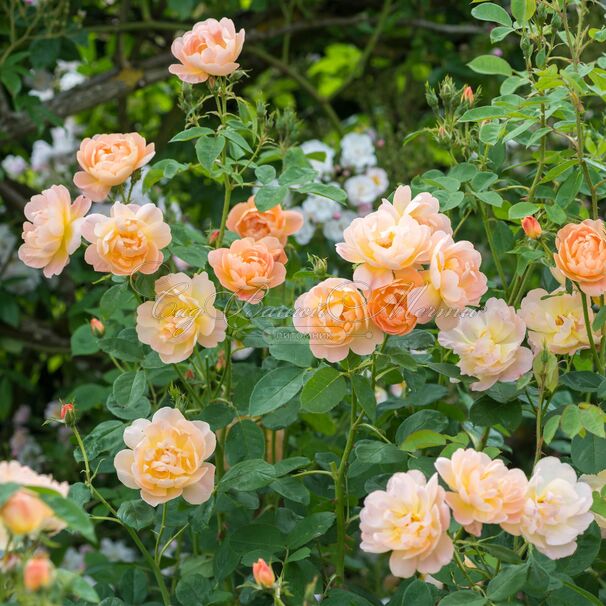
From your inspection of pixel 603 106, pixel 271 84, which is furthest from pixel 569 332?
pixel 271 84

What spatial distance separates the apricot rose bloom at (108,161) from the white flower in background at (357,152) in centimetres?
85

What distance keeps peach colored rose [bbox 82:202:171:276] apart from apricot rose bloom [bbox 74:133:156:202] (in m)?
0.07

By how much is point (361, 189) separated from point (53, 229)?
0.89 m

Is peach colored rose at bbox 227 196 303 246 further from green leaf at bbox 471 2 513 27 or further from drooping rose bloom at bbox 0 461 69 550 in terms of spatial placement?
drooping rose bloom at bbox 0 461 69 550

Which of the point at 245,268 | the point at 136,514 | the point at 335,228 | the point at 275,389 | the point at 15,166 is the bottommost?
the point at 15,166

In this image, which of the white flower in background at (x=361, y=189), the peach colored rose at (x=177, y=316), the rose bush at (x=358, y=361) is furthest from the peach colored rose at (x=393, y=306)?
the white flower in background at (x=361, y=189)

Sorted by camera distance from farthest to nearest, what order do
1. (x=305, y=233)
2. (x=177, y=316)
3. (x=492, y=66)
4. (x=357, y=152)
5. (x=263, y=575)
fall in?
(x=357, y=152)
(x=305, y=233)
(x=492, y=66)
(x=177, y=316)
(x=263, y=575)

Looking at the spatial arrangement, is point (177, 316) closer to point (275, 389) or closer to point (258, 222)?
point (275, 389)

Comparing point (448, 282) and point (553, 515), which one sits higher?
point (448, 282)

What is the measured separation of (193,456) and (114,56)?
4.94ft

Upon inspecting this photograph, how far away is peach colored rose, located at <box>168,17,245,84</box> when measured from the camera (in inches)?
45.1

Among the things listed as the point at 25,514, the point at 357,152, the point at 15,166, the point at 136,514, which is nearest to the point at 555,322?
the point at 136,514

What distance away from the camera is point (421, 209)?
3.46ft

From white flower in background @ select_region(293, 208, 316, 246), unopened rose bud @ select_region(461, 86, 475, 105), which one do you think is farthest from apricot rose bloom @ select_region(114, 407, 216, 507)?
white flower in background @ select_region(293, 208, 316, 246)
